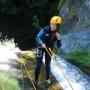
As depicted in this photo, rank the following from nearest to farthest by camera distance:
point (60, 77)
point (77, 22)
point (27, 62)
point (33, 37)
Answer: point (60, 77)
point (27, 62)
point (77, 22)
point (33, 37)

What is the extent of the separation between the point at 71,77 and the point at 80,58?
2203mm

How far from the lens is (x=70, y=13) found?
17906 mm

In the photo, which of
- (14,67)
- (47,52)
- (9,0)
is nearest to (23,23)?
(9,0)

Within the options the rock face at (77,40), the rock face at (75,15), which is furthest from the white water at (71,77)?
the rock face at (75,15)

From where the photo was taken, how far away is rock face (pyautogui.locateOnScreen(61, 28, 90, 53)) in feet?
46.9

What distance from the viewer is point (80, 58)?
44.2ft

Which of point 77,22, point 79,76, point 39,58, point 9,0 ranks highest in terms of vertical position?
point 9,0

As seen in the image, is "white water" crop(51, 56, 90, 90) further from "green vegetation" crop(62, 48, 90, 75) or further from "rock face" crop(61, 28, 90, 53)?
"rock face" crop(61, 28, 90, 53)

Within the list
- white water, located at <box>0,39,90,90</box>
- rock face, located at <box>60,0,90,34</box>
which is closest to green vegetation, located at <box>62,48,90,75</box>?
white water, located at <box>0,39,90,90</box>

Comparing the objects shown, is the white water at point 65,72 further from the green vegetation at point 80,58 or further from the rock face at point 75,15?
the rock face at point 75,15

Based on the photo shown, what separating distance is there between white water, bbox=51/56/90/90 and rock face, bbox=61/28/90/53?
1560 millimetres

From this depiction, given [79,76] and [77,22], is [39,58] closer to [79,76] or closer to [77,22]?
[79,76]

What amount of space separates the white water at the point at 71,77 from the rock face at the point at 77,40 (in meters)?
1.56

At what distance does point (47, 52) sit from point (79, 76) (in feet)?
7.30
